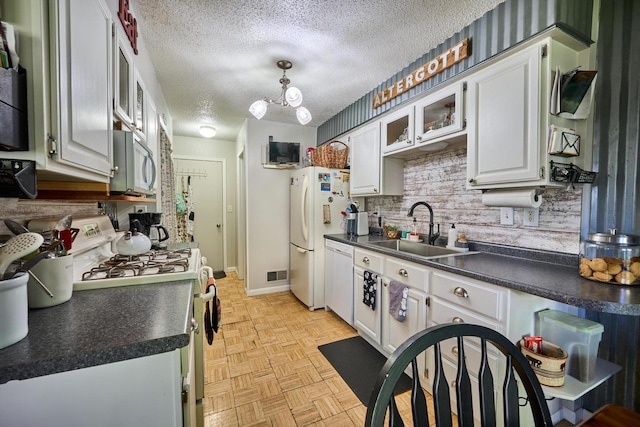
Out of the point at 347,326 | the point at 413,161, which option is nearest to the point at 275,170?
the point at 413,161

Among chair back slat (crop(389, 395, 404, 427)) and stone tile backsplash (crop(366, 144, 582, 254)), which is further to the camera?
stone tile backsplash (crop(366, 144, 582, 254))

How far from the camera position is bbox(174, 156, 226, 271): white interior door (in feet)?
14.4

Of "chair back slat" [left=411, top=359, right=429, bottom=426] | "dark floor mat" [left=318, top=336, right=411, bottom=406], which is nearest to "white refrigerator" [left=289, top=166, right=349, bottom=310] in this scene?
"dark floor mat" [left=318, top=336, right=411, bottom=406]

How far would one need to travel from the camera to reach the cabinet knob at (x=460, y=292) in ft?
4.82

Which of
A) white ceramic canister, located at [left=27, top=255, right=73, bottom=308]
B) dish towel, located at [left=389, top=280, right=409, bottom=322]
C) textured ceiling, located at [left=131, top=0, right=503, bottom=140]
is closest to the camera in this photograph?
Answer: white ceramic canister, located at [left=27, top=255, right=73, bottom=308]

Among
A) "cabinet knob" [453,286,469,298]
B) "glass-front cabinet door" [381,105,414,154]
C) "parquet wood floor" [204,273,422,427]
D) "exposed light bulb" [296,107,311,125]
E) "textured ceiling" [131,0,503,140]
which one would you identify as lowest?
"parquet wood floor" [204,273,422,427]

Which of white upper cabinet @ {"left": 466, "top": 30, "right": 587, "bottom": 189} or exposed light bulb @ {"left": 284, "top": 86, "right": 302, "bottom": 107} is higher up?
exposed light bulb @ {"left": 284, "top": 86, "right": 302, "bottom": 107}

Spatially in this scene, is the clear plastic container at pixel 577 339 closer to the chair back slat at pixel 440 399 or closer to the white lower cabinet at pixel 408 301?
the white lower cabinet at pixel 408 301

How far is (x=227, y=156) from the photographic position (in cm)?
468

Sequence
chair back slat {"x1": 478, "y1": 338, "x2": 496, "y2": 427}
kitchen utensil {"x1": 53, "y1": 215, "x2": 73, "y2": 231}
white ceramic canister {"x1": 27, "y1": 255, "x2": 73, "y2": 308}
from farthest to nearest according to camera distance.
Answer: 1. kitchen utensil {"x1": 53, "y1": 215, "x2": 73, "y2": 231}
2. white ceramic canister {"x1": 27, "y1": 255, "x2": 73, "y2": 308}
3. chair back slat {"x1": 478, "y1": 338, "x2": 496, "y2": 427}

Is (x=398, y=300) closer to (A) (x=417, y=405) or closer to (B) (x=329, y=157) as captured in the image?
(A) (x=417, y=405)

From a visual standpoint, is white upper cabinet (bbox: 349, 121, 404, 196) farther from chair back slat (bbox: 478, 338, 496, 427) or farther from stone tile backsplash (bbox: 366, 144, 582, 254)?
chair back slat (bbox: 478, 338, 496, 427)

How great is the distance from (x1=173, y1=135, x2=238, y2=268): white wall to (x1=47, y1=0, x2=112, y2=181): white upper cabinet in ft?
11.5

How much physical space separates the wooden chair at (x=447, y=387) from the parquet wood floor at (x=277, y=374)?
3.76 ft
